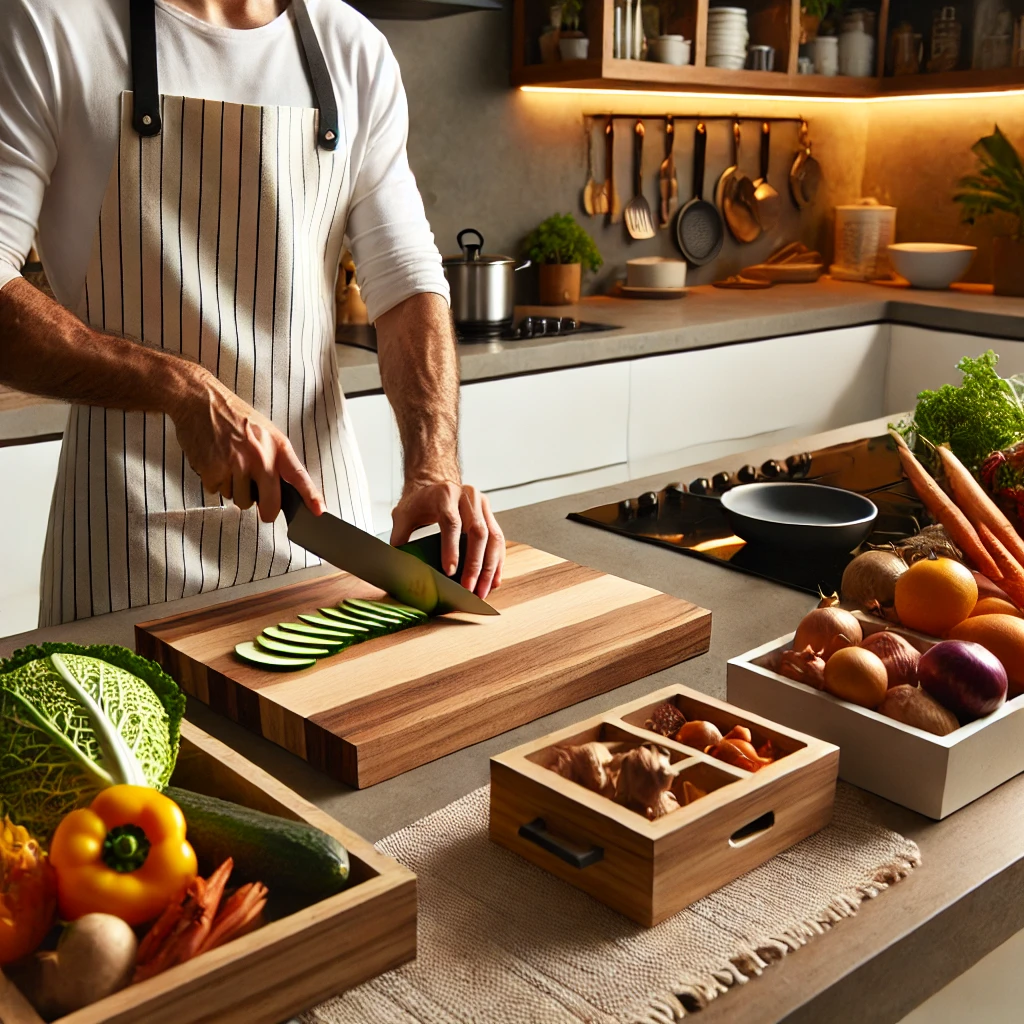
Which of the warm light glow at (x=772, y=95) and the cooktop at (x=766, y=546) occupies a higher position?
the warm light glow at (x=772, y=95)

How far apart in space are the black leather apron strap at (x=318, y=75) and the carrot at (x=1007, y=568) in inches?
37.7

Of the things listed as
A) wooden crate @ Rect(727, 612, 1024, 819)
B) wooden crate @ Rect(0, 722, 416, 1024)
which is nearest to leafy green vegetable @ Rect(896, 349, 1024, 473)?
wooden crate @ Rect(727, 612, 1024, 819)

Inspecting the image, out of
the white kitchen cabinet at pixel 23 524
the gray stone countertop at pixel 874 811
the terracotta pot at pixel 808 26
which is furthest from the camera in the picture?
the terracotta pot at pixel 808 26

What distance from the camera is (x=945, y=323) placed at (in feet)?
11.5

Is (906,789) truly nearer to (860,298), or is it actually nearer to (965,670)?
(965,670)

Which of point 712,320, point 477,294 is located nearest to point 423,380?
point 477,294

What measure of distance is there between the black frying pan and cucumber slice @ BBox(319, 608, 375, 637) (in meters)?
3.17

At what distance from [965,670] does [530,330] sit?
7.24 feet

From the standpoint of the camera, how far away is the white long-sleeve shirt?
1363mm

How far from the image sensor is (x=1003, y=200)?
389 centimetres

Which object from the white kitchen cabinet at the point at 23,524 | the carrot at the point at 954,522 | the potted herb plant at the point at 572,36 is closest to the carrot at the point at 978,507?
the carrot at the point at 954,522

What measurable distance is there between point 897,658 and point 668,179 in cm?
327

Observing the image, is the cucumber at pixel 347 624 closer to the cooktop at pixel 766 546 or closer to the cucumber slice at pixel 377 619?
the cucumber slice at pixel 377 619

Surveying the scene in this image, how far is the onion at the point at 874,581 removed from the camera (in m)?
1.11
